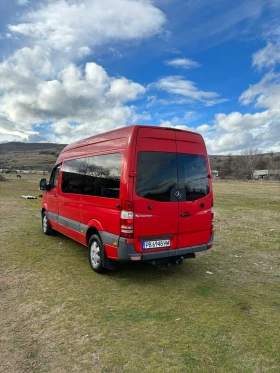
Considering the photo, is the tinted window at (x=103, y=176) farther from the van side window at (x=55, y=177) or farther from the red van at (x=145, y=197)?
the van side window at (x=55, y=177)

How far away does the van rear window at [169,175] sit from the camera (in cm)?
485

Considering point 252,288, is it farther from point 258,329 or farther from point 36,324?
point 36,324

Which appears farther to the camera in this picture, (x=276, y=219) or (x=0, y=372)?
(x=276, y=219)

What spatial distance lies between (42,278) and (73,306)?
1396 mm

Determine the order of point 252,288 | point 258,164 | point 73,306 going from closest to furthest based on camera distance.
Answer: point 73,306, point 252,288, point 258,164

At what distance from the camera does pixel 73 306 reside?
4297 millimetres

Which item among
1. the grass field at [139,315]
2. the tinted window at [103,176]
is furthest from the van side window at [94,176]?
the grass field at [139,315]

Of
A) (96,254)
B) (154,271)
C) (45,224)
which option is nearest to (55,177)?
(45,224)

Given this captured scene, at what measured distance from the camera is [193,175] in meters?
5.47

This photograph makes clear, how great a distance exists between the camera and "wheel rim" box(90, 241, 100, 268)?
560 centimetres

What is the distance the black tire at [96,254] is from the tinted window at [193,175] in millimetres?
1863

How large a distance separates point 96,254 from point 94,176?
1.53 metres

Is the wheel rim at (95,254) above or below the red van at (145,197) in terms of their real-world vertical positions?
below

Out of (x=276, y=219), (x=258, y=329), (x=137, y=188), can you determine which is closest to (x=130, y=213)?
(x=137, y=188)
